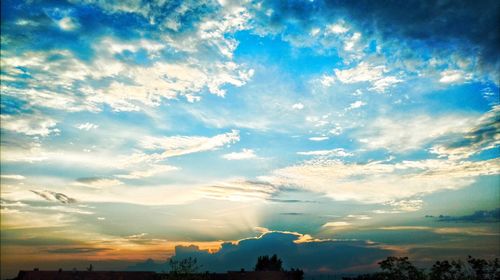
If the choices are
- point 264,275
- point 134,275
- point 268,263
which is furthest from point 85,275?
point 268,263

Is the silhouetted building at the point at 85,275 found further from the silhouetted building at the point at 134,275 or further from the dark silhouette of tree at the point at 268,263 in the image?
the dark silhouette of tree at the point at 268,263

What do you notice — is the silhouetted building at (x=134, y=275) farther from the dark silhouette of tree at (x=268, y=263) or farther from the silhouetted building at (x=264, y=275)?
the dark silhouette of tree at (x=268, y=263)

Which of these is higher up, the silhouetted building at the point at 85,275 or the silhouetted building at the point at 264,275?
the silhouetted building at the point at 85,275

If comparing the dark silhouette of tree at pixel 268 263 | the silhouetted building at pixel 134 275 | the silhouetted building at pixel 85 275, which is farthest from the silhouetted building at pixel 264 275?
the dark silhouette of tree at pixel 268 263

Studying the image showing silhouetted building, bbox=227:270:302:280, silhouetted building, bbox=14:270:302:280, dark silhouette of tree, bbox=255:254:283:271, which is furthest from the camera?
dark silhouette of tree, bbox=255:254:283:271

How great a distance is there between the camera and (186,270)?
61594mm

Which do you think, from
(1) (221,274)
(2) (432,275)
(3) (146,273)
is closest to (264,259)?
(1) (221,274)

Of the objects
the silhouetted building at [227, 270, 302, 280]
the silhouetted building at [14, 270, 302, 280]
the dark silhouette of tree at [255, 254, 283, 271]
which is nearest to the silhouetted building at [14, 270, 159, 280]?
the silhouetted building at [14, 270, 302, 280]

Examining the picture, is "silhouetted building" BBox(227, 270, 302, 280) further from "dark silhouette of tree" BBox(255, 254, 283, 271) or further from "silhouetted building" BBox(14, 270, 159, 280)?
"dark silhouette of tree" BBox(255, 254, 283, 271)

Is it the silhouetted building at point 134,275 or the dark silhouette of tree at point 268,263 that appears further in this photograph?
the dark silhouette of tree at point 268,263

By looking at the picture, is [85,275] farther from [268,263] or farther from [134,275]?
[268,263]

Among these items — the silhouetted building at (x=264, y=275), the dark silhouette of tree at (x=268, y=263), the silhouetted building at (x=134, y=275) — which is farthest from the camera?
the dark silhouette of tree at (x=268, y=263)

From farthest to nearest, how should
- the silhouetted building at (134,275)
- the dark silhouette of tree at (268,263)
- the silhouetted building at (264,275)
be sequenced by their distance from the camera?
1. the dark silhouette of tree at (268,263)
2. the silhouetted building at (264,275)
3. the silhouetted building at (134,275)

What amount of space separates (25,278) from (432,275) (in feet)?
224
